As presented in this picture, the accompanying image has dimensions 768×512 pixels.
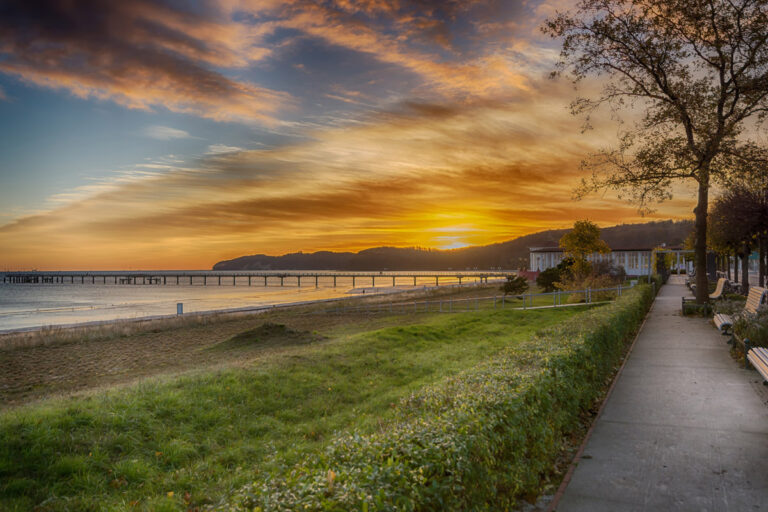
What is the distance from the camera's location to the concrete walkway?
4151mm

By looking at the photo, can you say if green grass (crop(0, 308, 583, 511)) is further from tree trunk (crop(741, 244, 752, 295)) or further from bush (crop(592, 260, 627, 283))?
bush (crop(592, 260, 627, 283))

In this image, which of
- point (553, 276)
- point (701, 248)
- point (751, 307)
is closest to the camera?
point (751, 307)

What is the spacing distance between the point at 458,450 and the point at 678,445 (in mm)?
3595

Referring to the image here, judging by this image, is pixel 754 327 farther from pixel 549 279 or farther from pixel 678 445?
pixel 549 279

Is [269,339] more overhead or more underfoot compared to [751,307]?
more underfoot

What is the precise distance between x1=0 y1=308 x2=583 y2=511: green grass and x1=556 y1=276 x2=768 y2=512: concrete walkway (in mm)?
2295

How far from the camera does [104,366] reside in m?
17.9

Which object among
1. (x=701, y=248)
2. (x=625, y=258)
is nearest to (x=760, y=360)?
(x=701, y=248)

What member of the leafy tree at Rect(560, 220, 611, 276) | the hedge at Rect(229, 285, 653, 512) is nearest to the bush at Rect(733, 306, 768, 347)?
the hedge at Rect(229, 285, 653, 512)

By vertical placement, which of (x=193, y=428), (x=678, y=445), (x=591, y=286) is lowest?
(x=193, y=428)

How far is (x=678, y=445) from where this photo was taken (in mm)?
5305

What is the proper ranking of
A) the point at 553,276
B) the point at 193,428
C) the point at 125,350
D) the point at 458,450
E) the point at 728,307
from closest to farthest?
1. the point at 458,450
2. the point at 193,428
3. the point at 728,307
4. the point at 125,350
5. the point at 553,276

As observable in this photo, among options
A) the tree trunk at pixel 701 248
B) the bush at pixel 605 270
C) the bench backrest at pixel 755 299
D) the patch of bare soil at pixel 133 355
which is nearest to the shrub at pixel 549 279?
the bush at pixel 605 270

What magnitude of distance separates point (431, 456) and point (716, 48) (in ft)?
58.7
